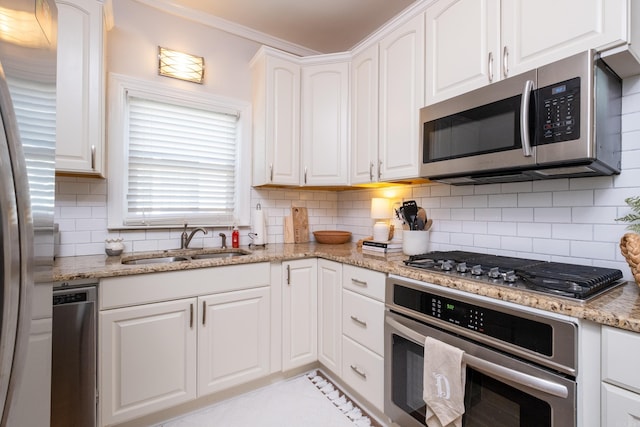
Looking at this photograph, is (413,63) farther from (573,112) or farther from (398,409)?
(398,409)

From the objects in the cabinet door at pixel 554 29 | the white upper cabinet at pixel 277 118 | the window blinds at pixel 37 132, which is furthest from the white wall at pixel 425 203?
the window blinds at pixel 37 132

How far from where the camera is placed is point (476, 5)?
1499 mm

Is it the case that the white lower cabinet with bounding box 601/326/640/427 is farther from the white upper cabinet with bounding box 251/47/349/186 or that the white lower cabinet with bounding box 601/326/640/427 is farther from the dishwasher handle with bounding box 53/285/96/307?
the dishwasher handle with bounding box 53/285/96/307

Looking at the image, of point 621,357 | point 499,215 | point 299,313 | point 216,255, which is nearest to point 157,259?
point 216,255

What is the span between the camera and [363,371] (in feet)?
5.81

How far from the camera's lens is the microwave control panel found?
114 centimetres

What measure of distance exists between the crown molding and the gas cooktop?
7.41 ft

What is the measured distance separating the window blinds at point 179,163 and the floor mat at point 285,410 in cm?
128

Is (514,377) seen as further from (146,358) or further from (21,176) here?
(146,358)

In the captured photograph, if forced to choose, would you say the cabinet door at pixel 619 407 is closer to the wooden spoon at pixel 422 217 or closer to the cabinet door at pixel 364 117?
the wooden spoon at pixel 422 217

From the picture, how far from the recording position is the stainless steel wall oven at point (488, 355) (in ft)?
3.14

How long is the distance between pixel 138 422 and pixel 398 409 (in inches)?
56.6

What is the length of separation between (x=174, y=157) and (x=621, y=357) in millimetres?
2569

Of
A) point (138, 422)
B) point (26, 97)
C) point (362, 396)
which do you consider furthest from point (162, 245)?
point (26, 97)
